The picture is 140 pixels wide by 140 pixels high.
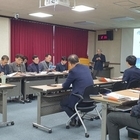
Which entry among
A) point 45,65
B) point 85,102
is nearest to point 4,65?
point 45,65

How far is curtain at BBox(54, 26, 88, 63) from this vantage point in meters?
9.27

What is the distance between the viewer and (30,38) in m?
8.28

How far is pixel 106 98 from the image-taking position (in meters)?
2.67

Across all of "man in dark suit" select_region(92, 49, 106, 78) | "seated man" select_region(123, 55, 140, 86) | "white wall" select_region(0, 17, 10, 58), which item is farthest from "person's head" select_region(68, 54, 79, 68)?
"man in dark suit" select_region(92, 49, 106, 78)

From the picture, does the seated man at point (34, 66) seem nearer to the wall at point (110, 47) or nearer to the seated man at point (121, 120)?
the seated man at point (121, 120)

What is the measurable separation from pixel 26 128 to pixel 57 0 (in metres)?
2.24

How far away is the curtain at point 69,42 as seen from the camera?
927 cm

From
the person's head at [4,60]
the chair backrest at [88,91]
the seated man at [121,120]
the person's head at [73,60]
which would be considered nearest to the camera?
the seated man at [121,120]

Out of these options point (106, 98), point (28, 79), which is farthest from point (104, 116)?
point (28, 79)

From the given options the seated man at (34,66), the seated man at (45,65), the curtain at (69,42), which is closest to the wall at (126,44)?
the curtain at (69,42)

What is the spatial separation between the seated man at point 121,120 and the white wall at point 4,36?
18.2ft

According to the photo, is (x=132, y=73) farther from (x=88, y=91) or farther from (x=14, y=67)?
(x=14, y=67)

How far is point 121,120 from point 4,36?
5.85 m

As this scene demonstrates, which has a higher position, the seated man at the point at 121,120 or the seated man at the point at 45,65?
the seated man at the point at 45,65
